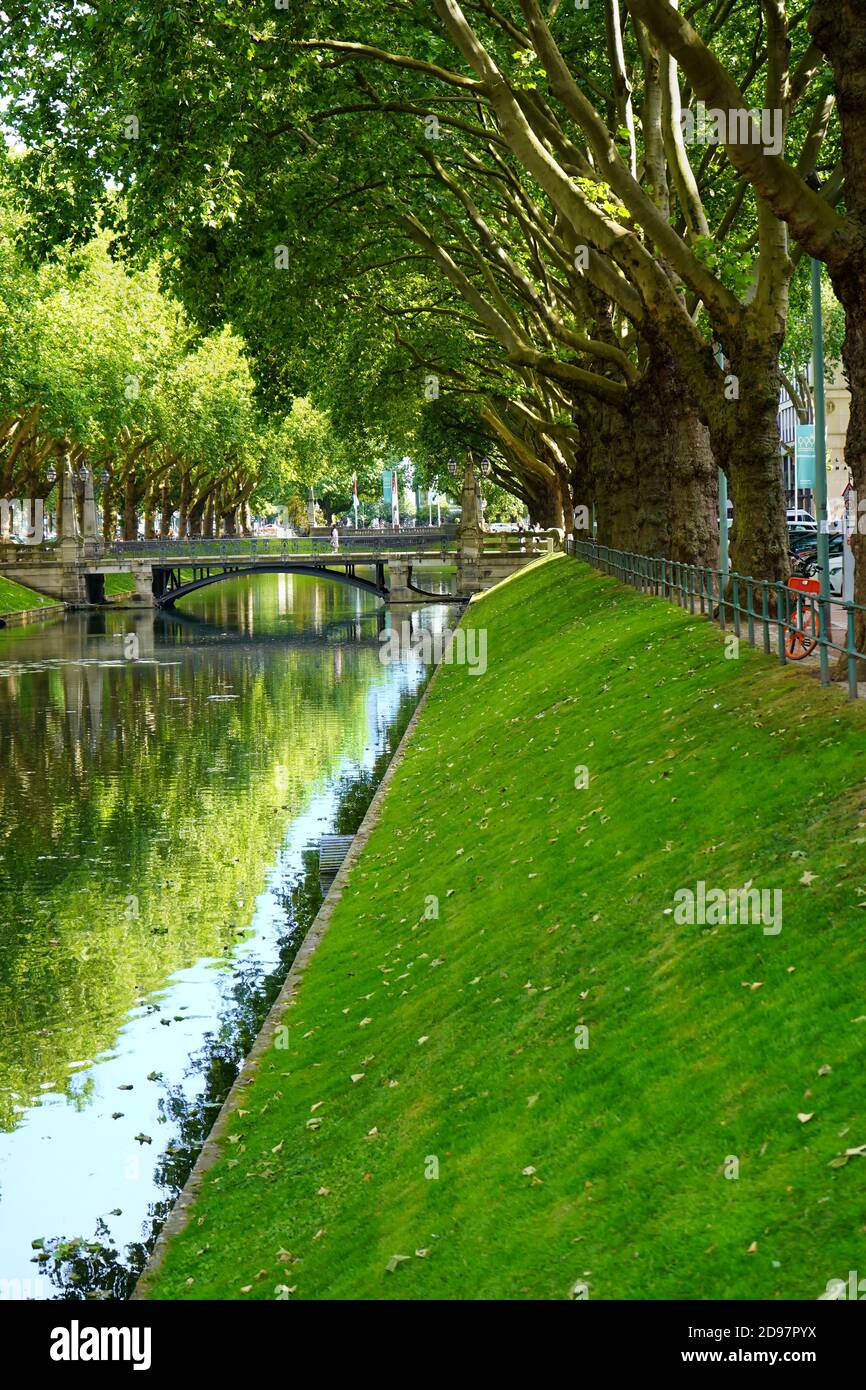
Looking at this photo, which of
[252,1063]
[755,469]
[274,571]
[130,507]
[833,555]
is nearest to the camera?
[252,1063]

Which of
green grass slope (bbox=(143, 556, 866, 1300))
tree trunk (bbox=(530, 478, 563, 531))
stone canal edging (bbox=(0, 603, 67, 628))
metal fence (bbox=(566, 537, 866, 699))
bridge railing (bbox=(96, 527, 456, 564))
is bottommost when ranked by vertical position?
green grass slope (bbox=(143, 556, 866, 1300))

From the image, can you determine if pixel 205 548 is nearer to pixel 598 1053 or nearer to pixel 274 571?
pixel 274 571

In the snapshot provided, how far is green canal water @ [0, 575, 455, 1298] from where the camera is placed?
560 inches

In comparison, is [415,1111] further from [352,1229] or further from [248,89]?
[248,89]

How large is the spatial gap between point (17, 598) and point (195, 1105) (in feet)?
220

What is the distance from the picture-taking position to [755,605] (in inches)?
905

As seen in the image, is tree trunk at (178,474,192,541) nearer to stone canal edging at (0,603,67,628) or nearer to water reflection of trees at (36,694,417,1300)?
stone canal edging at (0,603,67,628)

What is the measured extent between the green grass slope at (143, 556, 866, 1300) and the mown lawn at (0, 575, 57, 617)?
60.0 meters

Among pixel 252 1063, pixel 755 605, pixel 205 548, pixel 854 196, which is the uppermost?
pixel 854 196

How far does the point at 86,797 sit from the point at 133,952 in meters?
10.9

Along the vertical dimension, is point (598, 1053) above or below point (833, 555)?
below

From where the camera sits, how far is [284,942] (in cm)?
2138

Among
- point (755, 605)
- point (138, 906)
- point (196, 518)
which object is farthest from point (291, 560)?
point (755, 605)

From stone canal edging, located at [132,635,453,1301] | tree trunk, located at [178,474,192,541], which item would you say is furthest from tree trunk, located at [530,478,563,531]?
stone canal edging, located at [132,635,453,1301]
